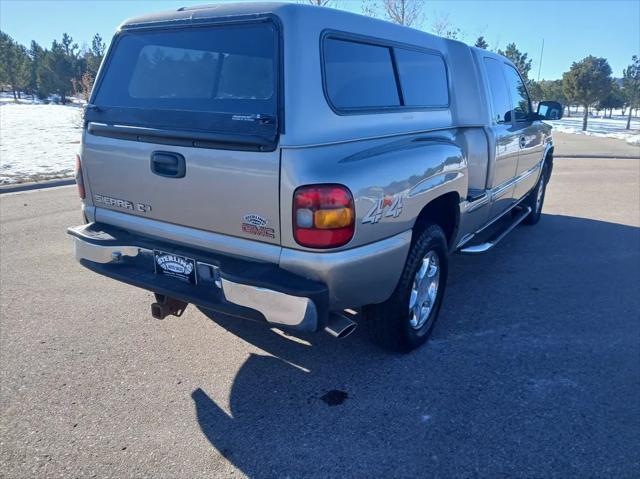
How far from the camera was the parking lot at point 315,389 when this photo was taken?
2459mm

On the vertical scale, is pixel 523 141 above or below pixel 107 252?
above

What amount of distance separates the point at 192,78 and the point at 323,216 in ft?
4.19

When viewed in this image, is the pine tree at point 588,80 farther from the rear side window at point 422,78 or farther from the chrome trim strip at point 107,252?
the chrome trim strip at point 107,252

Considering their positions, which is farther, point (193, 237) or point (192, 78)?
point (192, 78)

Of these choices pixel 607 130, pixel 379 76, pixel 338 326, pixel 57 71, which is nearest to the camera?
pixel 338 326

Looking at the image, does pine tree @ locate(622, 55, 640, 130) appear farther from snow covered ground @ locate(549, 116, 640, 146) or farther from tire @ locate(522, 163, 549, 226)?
tire @ locate(522, 163, 549, 226)

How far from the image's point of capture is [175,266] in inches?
115

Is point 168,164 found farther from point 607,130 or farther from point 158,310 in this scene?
point 607,130

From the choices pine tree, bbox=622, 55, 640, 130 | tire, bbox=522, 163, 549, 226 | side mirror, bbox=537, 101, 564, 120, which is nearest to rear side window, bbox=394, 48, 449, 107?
side mirror, bbox=537, 101, 564, 120

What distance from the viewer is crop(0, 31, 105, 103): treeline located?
60.5 metres

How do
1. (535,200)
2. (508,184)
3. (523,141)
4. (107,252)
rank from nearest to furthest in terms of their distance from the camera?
(107,252)
(508,184)
(523,141)
(535,200)

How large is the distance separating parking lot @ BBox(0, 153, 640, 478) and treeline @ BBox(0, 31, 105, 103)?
6389 centimetres

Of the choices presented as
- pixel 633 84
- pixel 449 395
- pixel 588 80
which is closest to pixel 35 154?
pixel 449 395

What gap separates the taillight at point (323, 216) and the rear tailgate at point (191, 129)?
14cm
